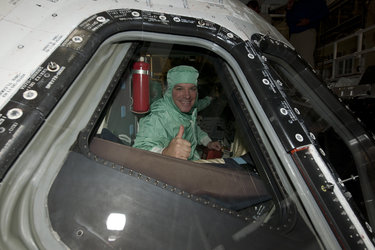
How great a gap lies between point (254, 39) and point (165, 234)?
0.99 m

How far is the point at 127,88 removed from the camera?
1685 mm

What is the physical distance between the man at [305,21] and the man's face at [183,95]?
9.48ft

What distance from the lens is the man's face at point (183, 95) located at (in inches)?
73.3

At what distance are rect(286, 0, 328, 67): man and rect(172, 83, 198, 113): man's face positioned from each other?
114 inches

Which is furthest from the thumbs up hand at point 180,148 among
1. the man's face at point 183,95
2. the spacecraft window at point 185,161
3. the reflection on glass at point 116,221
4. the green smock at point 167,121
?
the man's face at point 183,95

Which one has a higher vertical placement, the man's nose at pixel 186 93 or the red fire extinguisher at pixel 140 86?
the man's nose at pixel 186 93

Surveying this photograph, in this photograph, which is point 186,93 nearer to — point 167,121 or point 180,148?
point 167,121

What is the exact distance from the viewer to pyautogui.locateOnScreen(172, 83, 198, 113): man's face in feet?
6.11

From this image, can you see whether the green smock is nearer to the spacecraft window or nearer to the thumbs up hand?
the spacecraft window

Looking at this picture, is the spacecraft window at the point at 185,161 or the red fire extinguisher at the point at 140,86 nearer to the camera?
the spacecraft window at the point at 185,161

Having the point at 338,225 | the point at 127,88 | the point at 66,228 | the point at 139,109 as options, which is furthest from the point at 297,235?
the point at 127,88

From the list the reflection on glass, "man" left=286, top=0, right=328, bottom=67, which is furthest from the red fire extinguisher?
"man" left=286, top=0, right=328, bottom=67

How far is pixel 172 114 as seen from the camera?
1835 mm

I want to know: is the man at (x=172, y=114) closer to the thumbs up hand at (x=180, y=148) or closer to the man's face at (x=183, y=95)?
the man's face at (x=183, y=95)
